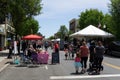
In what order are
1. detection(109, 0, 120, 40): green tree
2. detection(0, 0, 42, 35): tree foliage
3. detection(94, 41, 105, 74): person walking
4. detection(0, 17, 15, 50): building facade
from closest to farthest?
detection(94, 41, 105, 74): person walking, detection(0, 0, 42, 35): tree foliage, detection(109, 0, 120, 40): green tree, detection(0, 17, 15, 50): building facade

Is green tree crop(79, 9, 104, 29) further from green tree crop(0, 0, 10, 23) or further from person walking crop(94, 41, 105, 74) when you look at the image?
person walking crop(94, 41, 105, 74)

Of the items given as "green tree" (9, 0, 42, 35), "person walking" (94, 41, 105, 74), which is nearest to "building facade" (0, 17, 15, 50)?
"green tree" (9, 0, 42, 35)

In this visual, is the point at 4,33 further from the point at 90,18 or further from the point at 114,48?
the point at 90,18

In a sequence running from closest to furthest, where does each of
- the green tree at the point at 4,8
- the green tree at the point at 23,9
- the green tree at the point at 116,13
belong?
the green tree at the point at 4,8, the green tree at the point at 23,9, the green tree at the point at 116,13

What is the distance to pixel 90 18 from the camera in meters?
99.8

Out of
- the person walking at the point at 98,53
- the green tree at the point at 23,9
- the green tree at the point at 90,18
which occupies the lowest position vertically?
the person walking at the point at 98,53

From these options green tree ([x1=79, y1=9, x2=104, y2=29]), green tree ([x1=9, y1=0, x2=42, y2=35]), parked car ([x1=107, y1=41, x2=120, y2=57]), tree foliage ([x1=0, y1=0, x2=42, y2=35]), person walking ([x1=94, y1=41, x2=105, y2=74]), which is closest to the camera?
person walking ([x1=94, y1=41, x2=105, y2=74])

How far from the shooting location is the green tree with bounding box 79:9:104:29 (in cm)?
9829

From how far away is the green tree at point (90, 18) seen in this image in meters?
98.3

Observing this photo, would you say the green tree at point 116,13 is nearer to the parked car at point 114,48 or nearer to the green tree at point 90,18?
the parked car at point 114,48

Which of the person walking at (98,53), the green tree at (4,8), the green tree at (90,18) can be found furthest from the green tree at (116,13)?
the green tree at (90,18)

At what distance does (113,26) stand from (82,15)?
166 feet

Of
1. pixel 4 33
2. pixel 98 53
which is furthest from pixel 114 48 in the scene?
pixel 4 33

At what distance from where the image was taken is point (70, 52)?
33281 millimetres
